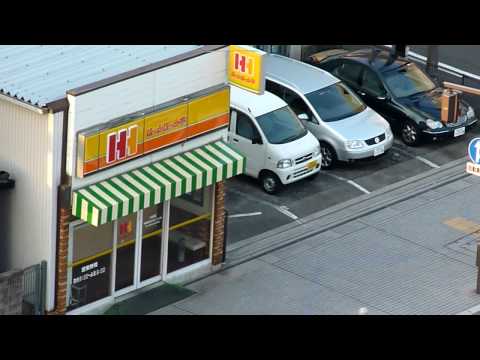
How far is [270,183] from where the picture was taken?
1945cm

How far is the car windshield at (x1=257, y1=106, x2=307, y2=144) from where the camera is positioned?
19281 mm

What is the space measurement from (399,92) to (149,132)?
948 centimetres

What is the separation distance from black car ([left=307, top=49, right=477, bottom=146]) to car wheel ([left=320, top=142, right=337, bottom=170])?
7.42 ft

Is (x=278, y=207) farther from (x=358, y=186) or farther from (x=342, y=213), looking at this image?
(x=358, y=186)

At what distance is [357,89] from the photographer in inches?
891

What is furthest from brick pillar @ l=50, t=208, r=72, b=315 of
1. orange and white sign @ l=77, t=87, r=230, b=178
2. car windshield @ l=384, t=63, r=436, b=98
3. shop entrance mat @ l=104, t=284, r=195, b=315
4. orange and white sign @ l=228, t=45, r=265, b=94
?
car windshield @ l=384, t=63, r=436, b=98

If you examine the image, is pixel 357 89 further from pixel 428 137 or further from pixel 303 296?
pixel 303 296

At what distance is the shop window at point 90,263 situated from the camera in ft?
46.5

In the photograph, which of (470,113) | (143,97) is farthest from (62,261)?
(470,113)

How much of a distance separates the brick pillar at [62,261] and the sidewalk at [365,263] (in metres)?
1.65

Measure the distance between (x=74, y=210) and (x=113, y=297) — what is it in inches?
80.7

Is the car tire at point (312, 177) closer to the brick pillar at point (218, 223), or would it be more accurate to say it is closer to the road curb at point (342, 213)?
the road curb at point (342, 213)

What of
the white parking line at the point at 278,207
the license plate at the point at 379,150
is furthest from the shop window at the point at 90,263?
the license plate at the point at 379,150
